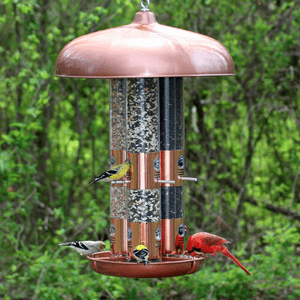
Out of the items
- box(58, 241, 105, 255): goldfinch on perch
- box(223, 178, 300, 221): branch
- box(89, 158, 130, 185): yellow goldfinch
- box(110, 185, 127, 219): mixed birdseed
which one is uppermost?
box(89, 158, 130, 185): yellow goldfinch

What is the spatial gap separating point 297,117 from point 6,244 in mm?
3654

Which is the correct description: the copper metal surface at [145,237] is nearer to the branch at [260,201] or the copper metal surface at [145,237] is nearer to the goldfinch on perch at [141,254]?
the goldfinch on perch at [141,254]

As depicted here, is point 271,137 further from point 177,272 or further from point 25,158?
point 177,272

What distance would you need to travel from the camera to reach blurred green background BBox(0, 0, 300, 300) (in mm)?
7465

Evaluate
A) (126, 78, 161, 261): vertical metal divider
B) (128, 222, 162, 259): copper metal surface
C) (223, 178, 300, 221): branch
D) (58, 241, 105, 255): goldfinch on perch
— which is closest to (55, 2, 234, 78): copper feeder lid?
(126, 78, 161, 261): vertical metal divider

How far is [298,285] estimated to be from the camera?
6.54 meters

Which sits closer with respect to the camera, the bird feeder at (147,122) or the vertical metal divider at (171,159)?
the bird feeder at (147,122)

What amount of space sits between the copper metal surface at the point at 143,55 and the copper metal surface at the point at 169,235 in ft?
3.45

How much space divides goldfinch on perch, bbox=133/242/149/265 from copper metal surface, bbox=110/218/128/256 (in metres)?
0.33

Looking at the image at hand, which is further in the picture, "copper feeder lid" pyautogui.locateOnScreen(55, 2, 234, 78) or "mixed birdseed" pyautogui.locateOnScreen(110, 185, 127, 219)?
"mixed birdseed" pyautogui.locateOnScreen(110, 185, 127, 219)

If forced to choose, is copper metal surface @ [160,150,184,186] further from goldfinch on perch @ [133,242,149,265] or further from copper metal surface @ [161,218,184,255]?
goldfinch on perch @ [133,242,149,265]

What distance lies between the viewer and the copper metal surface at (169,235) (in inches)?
164

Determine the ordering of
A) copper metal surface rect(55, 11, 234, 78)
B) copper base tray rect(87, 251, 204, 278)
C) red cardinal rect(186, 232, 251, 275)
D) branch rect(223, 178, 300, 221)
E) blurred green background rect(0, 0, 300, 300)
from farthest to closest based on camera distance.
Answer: branch rect(223, 178, 300, 221) → blurred green background rect(0, 0, 300, 300) → red cardinal rect(186, 232, 251, 275) → copper base tray rect(87, 251, 204, 278) → copper metal surface rect(55, 11, 234, 78)

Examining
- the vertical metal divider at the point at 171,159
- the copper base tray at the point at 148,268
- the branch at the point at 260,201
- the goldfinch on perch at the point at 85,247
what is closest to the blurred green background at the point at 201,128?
the branch at the point at 260,201
